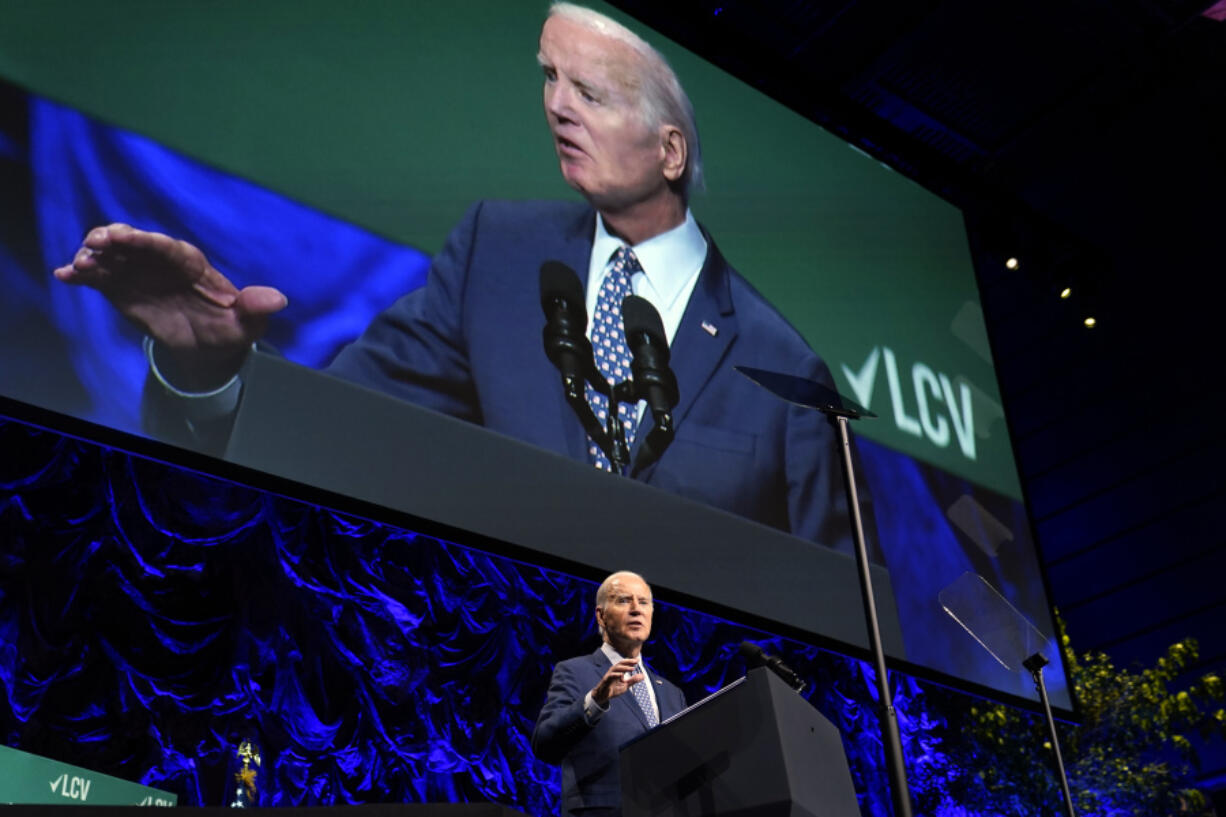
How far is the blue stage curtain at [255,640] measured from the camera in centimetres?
296

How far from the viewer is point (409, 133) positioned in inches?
148

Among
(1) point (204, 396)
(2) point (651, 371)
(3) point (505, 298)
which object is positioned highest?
(3) point (505, 298)

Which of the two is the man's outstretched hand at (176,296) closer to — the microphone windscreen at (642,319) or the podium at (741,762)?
the microphone windscreen at (642,319)

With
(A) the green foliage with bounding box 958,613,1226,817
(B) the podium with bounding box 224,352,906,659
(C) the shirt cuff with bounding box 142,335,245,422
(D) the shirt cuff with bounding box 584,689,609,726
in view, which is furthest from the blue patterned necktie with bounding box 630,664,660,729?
(A) the green foliage with bounding box 958,613,1226,817

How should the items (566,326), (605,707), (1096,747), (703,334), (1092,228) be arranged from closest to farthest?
1. (605,707)
2. (566,326)
3. (703,334)
4. (1096,747)
5. (1092,228)

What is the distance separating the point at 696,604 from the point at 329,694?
109 centimetres

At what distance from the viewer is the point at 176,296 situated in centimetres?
301

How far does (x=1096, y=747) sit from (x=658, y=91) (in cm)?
341

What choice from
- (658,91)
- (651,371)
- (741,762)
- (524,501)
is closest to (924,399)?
(651,371)

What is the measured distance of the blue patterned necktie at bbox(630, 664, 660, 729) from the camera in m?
2.39

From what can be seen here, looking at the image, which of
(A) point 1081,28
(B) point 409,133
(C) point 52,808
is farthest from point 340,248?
(A) point 1081,28

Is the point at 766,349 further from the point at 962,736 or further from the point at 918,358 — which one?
the point at 962,736

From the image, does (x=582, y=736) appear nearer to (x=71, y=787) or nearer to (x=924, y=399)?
(x=71, y=787)

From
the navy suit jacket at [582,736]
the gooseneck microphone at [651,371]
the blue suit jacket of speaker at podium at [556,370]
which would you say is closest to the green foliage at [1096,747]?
the blue suit jacket of speaker at podium at [556,370]
